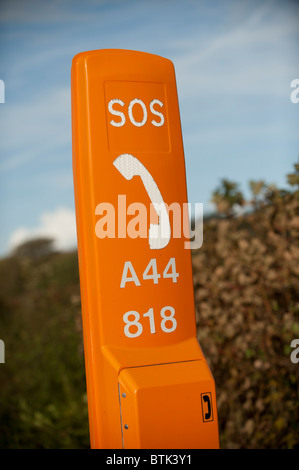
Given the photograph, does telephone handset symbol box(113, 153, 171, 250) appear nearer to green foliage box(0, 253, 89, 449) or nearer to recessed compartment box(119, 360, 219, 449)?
recessed compartment box(119, 360, 219, 449)

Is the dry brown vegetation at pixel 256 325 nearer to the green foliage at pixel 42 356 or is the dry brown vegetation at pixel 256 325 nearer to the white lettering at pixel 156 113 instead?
the green foliage at pixel 42 356

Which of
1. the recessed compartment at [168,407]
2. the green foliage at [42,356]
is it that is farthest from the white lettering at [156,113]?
the green foliage at [42,356]

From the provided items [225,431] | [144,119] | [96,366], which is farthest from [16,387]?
[144,119]

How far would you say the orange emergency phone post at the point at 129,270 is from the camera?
2145 millimetres

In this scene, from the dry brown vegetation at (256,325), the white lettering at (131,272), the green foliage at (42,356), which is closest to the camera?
the white lettering at (131,272)

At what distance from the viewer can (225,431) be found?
371 centimetres

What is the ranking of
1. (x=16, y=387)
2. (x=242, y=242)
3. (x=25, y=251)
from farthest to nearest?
(x=25, y=251)
(x=16, y=387)
(x=242, y=242)

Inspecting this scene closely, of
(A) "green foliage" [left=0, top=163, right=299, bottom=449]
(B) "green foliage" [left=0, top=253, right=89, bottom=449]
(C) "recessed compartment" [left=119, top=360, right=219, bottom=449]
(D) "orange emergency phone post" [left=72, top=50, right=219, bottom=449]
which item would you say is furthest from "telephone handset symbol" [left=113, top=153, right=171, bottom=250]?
(B) "green foliage" [left=0, top=253, right=89, bottom=449]

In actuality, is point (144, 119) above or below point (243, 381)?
above

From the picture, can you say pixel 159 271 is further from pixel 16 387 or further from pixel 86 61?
pixel 16 387

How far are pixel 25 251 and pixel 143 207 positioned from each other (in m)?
5.92

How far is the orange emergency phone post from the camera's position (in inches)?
84.4

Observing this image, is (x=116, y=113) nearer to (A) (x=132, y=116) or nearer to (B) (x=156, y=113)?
(A) (x=132, y=116)

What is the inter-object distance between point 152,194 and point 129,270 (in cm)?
33
